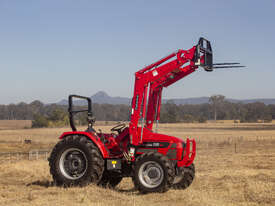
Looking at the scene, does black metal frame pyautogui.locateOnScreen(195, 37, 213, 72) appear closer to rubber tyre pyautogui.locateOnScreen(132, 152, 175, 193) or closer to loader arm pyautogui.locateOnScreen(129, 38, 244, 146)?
loader arm pyautogui.locateOnScreen(129, 38, 244, 146)

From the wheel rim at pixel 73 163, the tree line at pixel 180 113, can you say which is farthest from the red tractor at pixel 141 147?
the tree line at pixel 180 113

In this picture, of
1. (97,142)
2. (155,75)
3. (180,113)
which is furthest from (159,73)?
(180,113)

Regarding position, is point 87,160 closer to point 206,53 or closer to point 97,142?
point 97,142

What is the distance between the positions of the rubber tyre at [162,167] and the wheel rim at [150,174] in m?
0.08

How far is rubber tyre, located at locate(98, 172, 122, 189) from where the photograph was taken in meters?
11.5

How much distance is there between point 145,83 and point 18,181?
6220 mm

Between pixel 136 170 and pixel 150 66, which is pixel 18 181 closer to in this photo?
pixel 136 170

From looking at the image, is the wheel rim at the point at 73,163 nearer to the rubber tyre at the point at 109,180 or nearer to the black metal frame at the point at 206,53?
the rubber tyre at the point at 109,180

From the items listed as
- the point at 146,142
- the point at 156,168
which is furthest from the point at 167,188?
the point at 146,142

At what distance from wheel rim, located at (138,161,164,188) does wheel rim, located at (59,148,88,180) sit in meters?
1.59

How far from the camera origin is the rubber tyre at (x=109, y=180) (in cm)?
1155

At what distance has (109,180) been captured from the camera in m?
11.9

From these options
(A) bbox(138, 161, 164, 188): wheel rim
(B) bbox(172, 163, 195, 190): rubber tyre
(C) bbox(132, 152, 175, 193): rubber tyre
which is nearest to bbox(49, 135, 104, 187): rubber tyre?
(C) bbox(132, 152, 175, 193): rubber tyre

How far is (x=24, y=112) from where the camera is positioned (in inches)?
7544
